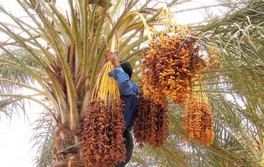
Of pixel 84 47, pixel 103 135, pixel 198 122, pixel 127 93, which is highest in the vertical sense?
pixel 84 47

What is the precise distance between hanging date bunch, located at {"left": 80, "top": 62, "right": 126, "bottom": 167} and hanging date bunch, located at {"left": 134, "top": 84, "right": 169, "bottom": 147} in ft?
0.46

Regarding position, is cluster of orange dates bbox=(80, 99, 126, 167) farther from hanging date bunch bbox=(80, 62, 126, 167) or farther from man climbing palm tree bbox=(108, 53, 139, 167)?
man climbing palm tree bbox=(108, 53, 139, 167)

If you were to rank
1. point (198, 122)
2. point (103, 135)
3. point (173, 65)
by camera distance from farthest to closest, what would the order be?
point (198, 122), point (103, 135), point (173, 65)

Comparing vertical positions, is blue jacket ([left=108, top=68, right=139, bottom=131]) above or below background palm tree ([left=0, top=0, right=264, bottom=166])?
below

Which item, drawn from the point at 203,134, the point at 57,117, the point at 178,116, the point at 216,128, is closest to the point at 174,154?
the point at 178,116

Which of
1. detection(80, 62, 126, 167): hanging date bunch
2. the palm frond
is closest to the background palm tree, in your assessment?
detection(80, 62, 126, 167): hanging date bunch

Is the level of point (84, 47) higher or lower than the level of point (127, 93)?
higher

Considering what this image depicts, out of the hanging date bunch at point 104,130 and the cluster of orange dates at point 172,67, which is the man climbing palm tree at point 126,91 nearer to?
the hanging date bunch at point 104,130

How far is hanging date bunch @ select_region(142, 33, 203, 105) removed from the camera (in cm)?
185

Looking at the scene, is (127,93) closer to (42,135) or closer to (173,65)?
(173,65)

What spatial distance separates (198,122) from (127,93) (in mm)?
620

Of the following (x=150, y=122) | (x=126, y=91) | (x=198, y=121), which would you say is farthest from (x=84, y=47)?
(x=198, y=121)

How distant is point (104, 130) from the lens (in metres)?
2.08

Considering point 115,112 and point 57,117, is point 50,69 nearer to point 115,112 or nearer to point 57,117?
point 57,117
